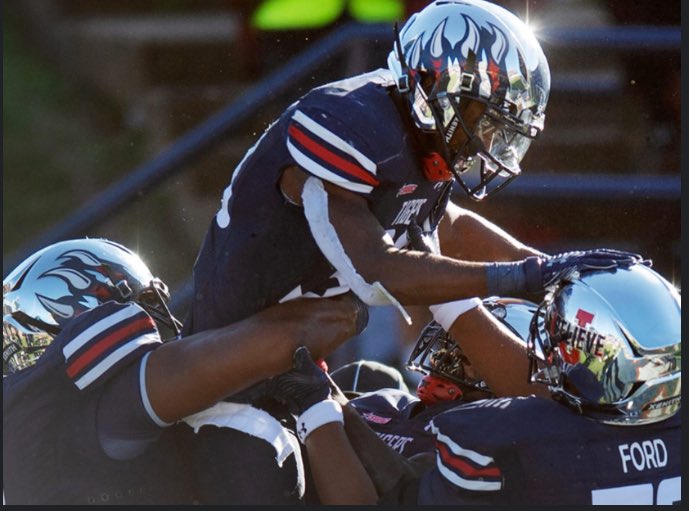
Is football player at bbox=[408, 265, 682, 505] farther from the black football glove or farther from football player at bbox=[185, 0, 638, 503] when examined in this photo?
the black football glove

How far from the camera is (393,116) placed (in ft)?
10.0

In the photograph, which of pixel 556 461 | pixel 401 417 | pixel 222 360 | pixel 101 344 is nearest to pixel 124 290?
pixel 101 344

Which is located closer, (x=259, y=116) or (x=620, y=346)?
(x=620, y=346)

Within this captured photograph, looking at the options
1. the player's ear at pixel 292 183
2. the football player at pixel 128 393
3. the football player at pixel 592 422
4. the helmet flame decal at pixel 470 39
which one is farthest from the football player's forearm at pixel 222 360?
the helmet flame decal at pixel 470 39

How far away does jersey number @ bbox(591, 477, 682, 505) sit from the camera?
270 centimetres

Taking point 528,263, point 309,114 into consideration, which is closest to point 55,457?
point 309,114

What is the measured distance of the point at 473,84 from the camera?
304 centimetres

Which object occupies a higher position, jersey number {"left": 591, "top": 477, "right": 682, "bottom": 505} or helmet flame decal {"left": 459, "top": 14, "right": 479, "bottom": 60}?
helmet flame decal {"left": 459, "top": 14, "right": 479, "bottom": 60}

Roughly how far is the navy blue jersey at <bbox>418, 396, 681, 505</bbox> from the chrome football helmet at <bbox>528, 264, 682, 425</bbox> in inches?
1.9

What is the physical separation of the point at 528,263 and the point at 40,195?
12.5 feet

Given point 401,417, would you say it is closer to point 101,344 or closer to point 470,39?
point 101,344

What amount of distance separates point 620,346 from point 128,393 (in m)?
1.11

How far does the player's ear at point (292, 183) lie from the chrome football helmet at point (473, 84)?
1.00 feet

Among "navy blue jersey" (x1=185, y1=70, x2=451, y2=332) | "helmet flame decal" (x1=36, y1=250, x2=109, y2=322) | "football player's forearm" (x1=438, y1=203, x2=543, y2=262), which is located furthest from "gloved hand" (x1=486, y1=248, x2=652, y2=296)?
"helmet flame decal" (x1=36, y1=250, x2=109, y2=322)
